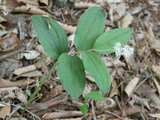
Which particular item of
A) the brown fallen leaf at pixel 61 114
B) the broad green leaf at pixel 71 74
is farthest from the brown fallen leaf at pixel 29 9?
the brown fallen leaf at pixel 61 114

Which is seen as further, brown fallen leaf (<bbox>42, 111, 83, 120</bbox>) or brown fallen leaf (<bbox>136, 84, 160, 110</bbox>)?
brown fallen leaf (<bbox>136, 84, 160, 110</bbox>)

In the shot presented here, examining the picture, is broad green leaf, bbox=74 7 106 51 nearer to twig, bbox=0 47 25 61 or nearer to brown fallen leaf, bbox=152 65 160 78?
twig, bbox=0 47 25 61

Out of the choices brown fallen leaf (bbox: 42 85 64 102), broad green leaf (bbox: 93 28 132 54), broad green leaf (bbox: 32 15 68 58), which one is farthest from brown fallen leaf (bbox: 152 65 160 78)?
broad green leaf (bbox: 32 15 68 58)

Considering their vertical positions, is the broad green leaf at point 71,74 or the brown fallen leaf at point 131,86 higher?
the broad green leaf at point 71,74

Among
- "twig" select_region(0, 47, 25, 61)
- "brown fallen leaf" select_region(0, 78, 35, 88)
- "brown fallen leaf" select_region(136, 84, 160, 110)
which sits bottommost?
→ "brown fallen leaf" select_region(136, 84, 160, 110)

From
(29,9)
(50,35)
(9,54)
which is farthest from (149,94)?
(29,9)

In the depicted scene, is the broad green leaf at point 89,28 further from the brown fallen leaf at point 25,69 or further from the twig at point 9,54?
the twig at point 9,54
